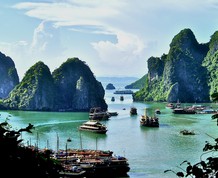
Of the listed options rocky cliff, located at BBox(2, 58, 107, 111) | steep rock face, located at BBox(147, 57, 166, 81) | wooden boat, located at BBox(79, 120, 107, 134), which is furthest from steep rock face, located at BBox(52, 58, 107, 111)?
steep rock face, located at BBox(147, 57, 166, 81)

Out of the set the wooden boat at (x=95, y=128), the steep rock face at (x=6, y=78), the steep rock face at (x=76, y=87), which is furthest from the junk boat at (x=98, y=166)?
the steep rock face at (x=6, y=78)

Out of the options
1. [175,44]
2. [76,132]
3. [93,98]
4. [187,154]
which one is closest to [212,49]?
[175,44]

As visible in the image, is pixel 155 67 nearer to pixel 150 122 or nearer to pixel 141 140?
pixel 150 122

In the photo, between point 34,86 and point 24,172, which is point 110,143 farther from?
point 34,86

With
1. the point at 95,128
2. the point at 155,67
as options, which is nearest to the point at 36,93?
the point at 95,128

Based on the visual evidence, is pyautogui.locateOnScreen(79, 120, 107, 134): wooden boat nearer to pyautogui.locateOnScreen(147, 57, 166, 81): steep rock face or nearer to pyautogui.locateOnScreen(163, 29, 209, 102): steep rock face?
pyautogui.locateOnScreen(163, 29, 209, 102): steep rock face

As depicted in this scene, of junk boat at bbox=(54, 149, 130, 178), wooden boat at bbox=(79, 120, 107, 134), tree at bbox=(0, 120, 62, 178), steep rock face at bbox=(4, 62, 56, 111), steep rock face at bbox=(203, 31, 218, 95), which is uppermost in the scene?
steep rock face at bbox=(203, 31, 218, 95)

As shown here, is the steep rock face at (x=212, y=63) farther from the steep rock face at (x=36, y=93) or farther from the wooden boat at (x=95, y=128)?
the wooden boat at (x=95, y=128)
